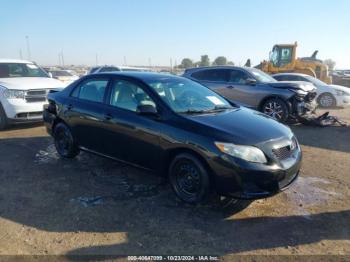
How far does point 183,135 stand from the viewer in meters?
4.23

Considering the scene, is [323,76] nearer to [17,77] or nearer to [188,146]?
[17,77]

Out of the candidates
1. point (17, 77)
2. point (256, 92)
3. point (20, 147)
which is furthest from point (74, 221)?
point (256, 92)

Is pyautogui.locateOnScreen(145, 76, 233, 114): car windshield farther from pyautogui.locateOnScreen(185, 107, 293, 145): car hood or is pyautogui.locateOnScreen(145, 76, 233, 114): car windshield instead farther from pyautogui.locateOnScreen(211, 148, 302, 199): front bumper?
pyautogui.locateOnScreen(211, 148, 302, 199): front bumper

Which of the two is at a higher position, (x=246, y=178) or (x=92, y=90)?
(x=92, y=90)

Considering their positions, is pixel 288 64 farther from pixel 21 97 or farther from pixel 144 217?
pixel 144 217

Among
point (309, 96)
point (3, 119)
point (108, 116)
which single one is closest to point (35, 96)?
point (3, 119)

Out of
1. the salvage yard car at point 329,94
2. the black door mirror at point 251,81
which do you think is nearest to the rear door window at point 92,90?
the black door mirror at point 251,81

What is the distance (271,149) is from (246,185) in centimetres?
54

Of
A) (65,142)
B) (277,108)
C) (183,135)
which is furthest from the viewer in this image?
(277,108)

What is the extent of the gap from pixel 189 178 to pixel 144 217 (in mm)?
729

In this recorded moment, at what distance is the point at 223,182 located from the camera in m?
3.98

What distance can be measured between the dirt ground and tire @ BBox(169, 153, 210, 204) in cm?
15

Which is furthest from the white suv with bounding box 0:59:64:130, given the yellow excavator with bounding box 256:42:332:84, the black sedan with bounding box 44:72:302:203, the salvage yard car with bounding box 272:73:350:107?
the yellow excavator with bounding box 256:42:332:84

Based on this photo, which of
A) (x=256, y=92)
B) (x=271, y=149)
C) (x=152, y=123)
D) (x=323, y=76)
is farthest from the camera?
(x=323, y=76)
